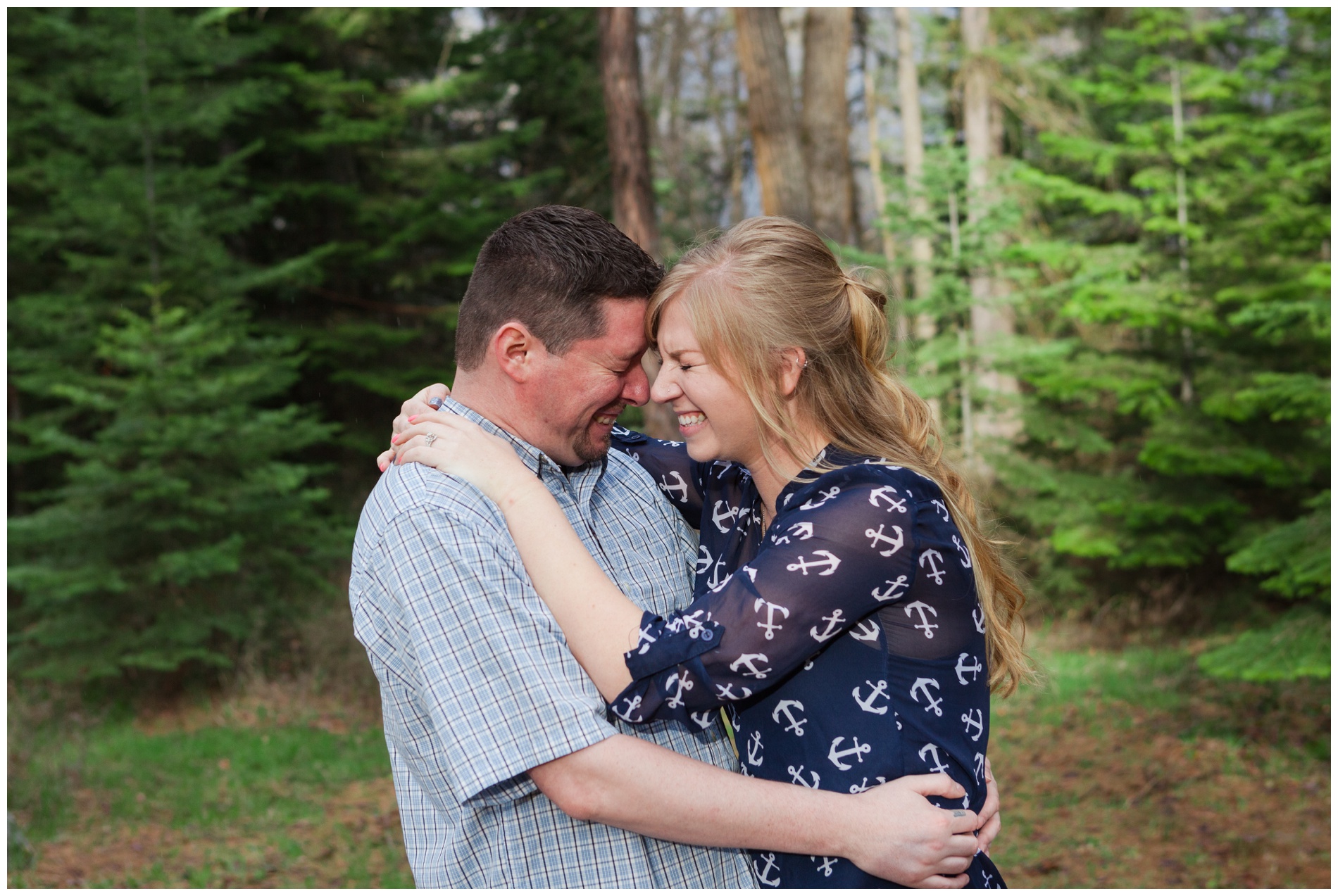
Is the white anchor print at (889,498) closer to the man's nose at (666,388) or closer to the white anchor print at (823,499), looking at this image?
the white anchor print at (823,499)

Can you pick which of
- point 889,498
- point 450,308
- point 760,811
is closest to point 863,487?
point 889,498

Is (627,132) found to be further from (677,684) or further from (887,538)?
(677,684)

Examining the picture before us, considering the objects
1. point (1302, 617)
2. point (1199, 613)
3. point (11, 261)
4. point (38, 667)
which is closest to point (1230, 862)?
point (1302, 617)

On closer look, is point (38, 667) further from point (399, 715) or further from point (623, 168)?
point (399, 715)

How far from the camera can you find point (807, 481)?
6.81 feet

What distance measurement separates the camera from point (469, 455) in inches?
78.3

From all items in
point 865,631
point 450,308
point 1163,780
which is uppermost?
point 865,631

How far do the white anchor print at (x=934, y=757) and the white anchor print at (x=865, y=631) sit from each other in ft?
0.73

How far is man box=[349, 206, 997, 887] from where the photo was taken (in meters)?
1.74

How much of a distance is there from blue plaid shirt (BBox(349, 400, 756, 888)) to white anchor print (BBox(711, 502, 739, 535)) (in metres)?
0.43

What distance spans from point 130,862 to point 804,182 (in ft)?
23.6

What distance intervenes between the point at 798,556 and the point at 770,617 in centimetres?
12

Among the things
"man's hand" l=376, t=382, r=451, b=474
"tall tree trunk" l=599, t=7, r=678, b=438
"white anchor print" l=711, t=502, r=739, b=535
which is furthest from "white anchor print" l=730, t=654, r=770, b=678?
"tall tree trunk" l=599, t=7, r=678, b=438

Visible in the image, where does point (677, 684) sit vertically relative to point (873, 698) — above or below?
above
